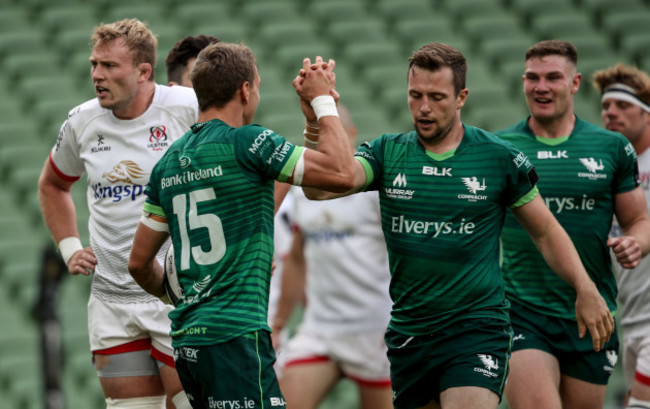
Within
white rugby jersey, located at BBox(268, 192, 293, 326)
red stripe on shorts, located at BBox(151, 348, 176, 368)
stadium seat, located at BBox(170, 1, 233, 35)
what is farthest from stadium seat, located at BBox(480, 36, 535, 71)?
red stripe on shorts, located at BBox(151, 348, 176, 368)

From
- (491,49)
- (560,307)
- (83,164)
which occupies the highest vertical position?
(491,49)

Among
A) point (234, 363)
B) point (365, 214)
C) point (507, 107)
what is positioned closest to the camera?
point (234, 363)

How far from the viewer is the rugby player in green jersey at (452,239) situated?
16.6 feet

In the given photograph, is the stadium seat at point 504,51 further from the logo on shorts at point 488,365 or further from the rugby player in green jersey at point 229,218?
the rugby player in green jersey at point 229,218

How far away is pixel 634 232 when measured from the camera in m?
5.82

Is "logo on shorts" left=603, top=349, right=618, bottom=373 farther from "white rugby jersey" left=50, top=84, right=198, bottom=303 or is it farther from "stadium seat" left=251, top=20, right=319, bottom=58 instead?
"stadium seat" left=251, top=20, right=319, bottom=58

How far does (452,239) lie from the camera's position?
5.08m

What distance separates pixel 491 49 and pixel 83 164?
909 cm

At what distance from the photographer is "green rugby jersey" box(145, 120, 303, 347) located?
4445 millimetres

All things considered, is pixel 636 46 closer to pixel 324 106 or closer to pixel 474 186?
pixel 474 186

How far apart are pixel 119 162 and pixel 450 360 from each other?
2.03 m

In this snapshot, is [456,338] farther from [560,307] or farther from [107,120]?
[107,120]

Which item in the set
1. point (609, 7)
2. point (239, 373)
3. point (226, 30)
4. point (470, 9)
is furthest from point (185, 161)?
point (609, 7)

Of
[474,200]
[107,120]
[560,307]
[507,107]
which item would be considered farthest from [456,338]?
[507,107]
